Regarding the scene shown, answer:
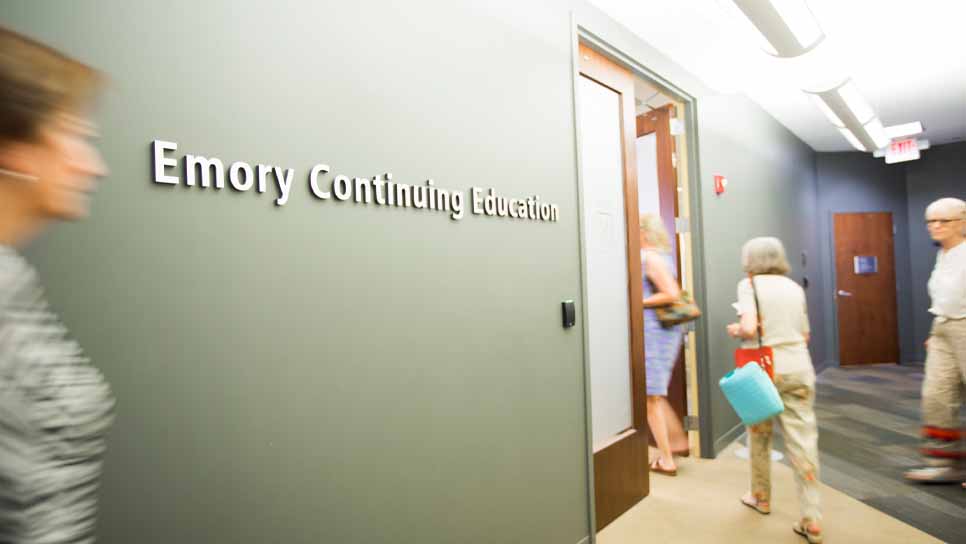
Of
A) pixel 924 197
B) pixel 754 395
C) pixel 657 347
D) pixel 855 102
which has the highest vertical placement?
pixel 855 102

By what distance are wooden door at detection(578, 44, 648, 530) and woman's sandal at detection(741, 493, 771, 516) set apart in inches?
21.2

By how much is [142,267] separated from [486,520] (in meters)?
1.50

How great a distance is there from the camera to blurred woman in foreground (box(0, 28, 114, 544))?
2.01ft

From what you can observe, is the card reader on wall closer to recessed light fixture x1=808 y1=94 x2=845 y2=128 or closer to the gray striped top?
the gray striped top

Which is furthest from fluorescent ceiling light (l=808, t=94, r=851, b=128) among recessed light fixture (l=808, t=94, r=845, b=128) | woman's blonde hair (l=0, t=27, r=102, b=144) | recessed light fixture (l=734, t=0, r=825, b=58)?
woman's blonde hair (l=0, t=27, r=102, b=144)

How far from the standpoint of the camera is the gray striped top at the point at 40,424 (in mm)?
604

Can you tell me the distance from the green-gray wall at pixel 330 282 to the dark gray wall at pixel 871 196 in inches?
268

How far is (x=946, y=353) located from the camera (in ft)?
10.3

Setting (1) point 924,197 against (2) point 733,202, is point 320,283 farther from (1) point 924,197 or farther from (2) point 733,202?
(1) point 924,197

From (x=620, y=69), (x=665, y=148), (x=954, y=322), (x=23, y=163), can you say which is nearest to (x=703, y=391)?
(x=954, y=322)

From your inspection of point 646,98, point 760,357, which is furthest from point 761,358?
point 646,98

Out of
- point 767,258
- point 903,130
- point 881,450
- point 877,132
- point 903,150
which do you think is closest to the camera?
point 767,258

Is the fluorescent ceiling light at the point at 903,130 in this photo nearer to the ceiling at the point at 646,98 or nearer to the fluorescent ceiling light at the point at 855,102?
the fluorescent ceiling light at the point at 855,102

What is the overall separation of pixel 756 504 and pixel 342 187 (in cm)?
277
